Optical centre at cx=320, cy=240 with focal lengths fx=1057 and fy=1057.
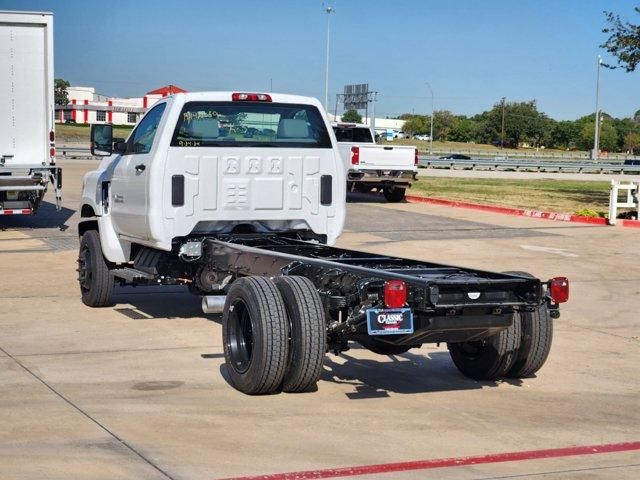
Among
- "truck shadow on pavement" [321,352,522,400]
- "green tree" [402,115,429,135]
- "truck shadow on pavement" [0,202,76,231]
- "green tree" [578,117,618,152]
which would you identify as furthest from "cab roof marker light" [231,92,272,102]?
"green tree" [402,115,429,135]

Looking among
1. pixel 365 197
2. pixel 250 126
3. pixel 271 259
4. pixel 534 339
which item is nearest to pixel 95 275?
pixel 250 126

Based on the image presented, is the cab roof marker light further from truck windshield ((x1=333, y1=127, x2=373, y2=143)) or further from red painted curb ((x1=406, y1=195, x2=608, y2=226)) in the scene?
truck windshield ((x1=333, y1=127, x2=373, y2=143))

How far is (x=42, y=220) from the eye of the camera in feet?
70.5

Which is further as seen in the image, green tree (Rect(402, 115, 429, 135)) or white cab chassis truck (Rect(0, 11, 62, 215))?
green tree (Rect(402, 115, 429, 135))

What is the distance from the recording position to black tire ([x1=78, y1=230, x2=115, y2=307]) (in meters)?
11.3

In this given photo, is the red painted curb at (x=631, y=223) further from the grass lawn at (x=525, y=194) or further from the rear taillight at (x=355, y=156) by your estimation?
the rear taillight at (x=355, y=156)

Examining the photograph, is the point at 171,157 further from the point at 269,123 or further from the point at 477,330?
the point at 477,330

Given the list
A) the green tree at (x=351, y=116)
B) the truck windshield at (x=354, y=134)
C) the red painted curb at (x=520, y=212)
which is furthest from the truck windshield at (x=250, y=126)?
the green tree at (x=351, y=116)

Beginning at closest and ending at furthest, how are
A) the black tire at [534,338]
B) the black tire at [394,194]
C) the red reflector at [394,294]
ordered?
the red reflector at [394,294] → the black tire at [534,338] → the black tire at [394,194]

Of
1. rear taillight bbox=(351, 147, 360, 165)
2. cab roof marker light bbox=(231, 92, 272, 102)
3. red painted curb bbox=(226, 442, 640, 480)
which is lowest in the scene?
red painted curb bbox=(226, 442, 640, 480)

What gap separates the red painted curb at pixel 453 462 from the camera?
585 centimetres

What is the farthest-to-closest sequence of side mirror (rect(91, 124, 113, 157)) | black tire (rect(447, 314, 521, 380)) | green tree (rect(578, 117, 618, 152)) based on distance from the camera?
green tree (rect(578, 117, 618, 152)), side mirror (rect(91, 124, 113, 157)), black tire (rect(447, 314, 521, 380))

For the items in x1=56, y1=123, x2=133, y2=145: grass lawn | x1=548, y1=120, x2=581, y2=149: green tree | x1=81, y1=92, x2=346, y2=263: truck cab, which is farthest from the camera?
x1=548, y1=120, x2=581, y2=149: green tree

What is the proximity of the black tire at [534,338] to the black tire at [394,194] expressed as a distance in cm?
2125
